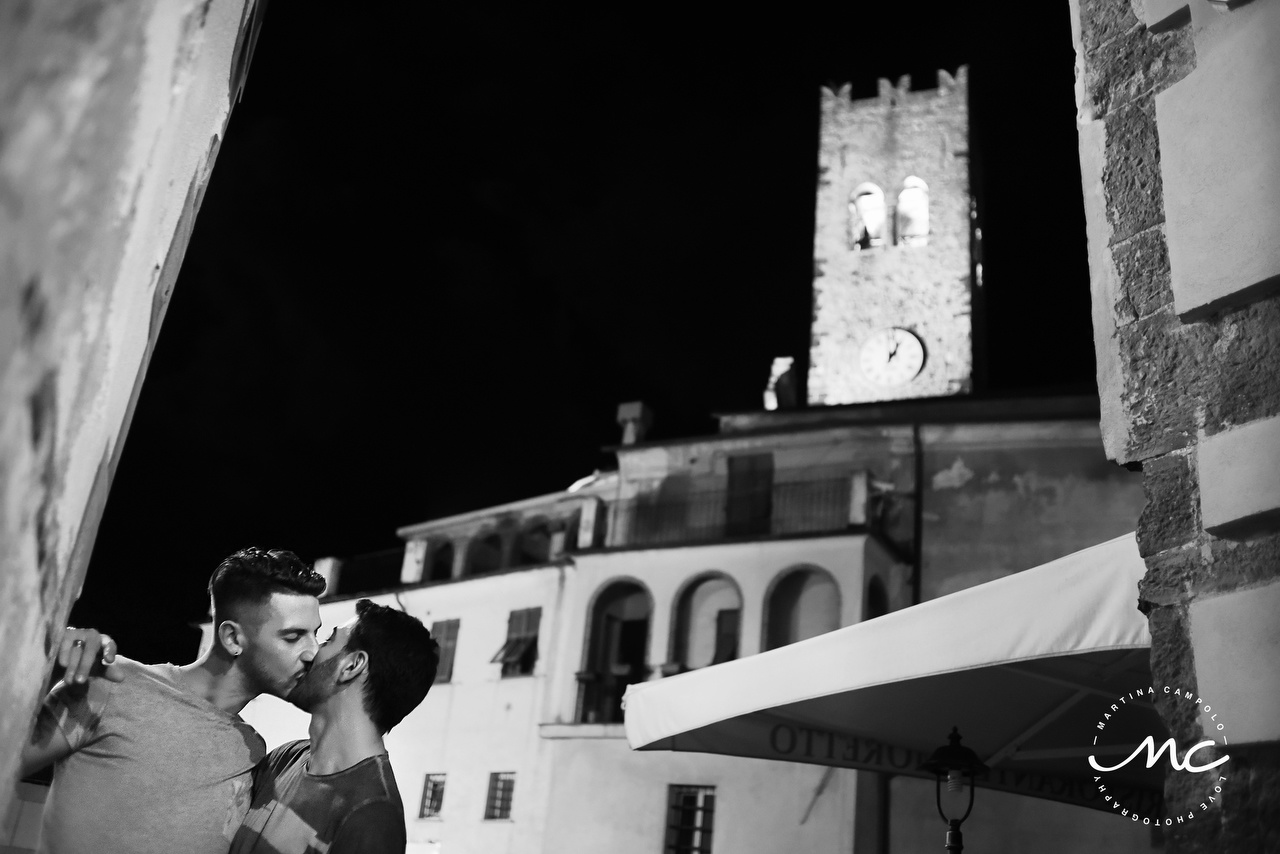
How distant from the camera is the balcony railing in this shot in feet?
62.4

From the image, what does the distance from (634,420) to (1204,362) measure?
21239 millimetres

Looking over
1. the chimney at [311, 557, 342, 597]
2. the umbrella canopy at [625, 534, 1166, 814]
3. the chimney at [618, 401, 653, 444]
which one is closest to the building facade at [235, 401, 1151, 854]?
the chimney at [618, 401, 653, 444]

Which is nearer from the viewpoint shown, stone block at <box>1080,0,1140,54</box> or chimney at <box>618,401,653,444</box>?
stone block at <box>1080,0,1140,54</box>

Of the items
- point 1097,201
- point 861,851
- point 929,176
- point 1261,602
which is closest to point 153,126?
point 1261,602

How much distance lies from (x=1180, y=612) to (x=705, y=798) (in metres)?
15.5

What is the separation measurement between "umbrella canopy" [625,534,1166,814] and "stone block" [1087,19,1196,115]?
156 cm

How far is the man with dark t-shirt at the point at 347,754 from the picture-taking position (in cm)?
195

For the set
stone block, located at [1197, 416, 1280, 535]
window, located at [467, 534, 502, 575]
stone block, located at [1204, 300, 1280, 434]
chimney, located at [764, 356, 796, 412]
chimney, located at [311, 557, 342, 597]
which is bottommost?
stone block, located at [1197, 416, 1280, 535]

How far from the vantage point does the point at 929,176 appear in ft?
91.4

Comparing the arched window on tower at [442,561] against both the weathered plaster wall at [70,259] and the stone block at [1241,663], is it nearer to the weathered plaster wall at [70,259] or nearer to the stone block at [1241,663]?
the stone block at [1241,663]

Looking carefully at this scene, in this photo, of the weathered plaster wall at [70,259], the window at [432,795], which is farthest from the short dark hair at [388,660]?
the window at [432,795]

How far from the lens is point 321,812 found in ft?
6.55

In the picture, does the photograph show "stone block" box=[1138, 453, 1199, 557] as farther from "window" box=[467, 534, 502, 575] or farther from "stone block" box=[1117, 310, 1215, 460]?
"window" box=[467, 534, 502, 575]

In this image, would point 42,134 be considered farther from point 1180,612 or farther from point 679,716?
point 679,716
